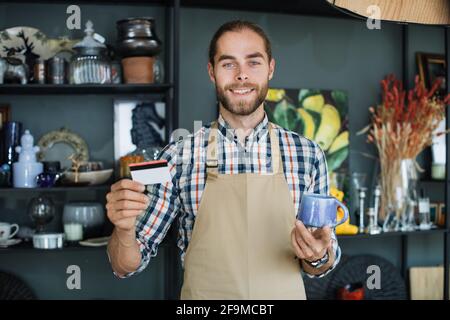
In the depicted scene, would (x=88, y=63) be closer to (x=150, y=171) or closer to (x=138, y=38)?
(x=138, y=38)

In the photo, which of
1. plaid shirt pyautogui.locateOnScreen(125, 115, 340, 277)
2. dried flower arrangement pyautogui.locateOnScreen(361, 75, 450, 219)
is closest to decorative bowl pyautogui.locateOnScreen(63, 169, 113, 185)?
plaid shirt pyautogui.locateOnScreen(125, 115, 340, 277)

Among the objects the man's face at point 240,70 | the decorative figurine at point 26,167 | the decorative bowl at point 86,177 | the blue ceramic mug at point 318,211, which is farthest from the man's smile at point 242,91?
the decorative figurine at point 26,167

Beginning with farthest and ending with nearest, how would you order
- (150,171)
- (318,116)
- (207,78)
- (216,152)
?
(318,116), (207,78), (216,152), (150,171)

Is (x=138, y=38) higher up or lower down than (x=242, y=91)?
higher up

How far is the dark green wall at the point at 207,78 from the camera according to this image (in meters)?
2.21

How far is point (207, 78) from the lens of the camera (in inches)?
91.3

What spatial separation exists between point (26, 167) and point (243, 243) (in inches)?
42.2

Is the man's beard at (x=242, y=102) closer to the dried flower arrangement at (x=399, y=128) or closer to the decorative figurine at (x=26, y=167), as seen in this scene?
the decorative figurine at (x=26, y=167)

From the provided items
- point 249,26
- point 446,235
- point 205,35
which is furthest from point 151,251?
point 446,235

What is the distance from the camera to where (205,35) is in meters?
2.32

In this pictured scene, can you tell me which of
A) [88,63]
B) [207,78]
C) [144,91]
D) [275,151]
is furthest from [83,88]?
[275,151]

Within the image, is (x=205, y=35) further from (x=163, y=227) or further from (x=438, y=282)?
(x=438, y=282)

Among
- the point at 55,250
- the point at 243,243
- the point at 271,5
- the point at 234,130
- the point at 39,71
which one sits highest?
the point at 271,5

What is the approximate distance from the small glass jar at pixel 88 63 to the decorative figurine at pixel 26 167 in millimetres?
295
